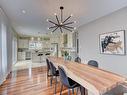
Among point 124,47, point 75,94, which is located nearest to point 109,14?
point 124,47

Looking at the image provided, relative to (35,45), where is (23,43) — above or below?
above

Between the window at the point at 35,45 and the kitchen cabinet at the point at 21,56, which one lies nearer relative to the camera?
the kitchen cabinet at the point at 21,56

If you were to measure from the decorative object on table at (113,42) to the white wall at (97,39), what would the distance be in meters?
0.16

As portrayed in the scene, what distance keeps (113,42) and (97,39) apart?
1095 mm

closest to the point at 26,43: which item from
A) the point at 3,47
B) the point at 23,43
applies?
the point at 23,43

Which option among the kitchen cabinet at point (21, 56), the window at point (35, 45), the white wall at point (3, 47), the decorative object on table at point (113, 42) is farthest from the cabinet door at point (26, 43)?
the decorative object on table at point (113, 42)

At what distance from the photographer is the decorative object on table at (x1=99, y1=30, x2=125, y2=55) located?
3.92 m

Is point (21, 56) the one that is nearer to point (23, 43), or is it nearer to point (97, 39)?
point (23, 43)

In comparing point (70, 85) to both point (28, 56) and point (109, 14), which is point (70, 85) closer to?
point (109, 14)

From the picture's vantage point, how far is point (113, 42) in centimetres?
427

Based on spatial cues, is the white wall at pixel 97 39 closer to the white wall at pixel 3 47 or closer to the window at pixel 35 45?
the white wall at pixel 3 47

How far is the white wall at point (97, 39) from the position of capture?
12.8ft

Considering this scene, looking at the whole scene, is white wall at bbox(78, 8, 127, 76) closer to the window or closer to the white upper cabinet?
the window

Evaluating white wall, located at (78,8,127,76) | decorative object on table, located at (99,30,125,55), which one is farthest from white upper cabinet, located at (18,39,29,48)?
decorative object on table, located at (99,30,125,55)
